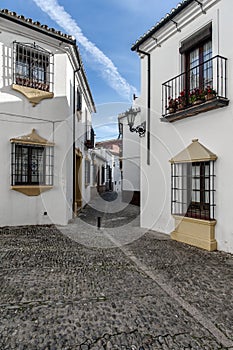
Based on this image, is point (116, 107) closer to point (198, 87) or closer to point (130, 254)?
point (198, 87)

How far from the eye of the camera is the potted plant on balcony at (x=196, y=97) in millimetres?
6241

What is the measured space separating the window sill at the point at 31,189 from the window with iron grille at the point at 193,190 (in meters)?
4.40

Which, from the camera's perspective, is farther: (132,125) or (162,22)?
(132,125)

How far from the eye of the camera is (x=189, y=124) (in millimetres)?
6898

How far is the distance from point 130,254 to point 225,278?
2.13 metres

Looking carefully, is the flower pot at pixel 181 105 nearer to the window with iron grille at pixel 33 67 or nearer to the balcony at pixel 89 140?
the window with iron grille at pixel 33 67

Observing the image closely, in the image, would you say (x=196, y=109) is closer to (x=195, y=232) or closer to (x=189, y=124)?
(x=189, y=124)

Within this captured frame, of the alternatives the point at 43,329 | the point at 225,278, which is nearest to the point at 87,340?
the point at 43,329

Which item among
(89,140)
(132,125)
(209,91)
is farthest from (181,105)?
(89,140)

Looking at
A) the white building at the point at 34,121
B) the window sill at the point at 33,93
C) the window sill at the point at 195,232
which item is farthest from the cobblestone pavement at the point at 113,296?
the window sill at the point at 33,93

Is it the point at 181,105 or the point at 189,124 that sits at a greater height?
the point at 181,105

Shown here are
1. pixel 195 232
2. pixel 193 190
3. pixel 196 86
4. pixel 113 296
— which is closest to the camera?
pixel 113 296

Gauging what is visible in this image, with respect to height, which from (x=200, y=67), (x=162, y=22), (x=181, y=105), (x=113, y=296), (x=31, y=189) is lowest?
(x=113, y=296)

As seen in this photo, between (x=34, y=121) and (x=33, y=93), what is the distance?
937mm
